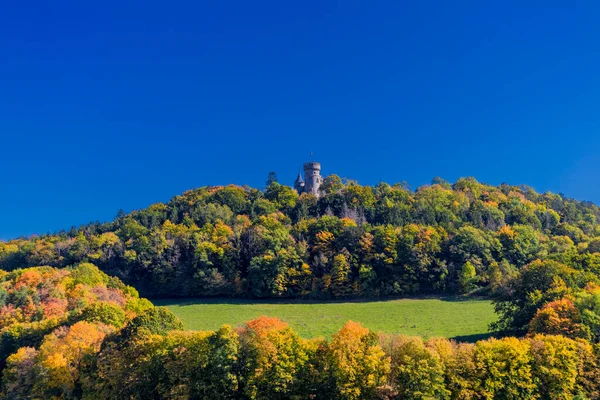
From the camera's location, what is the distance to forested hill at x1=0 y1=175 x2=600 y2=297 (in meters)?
67.4

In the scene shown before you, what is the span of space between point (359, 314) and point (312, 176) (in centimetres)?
7040

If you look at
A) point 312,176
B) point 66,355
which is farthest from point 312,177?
point 66,355

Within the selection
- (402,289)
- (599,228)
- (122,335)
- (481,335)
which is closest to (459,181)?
(599,228)

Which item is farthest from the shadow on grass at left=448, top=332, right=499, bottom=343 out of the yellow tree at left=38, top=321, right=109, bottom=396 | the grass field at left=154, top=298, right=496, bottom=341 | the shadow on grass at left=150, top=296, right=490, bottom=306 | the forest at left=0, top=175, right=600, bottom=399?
the yellow tree at left=38, top=321, right=109, bottom=396

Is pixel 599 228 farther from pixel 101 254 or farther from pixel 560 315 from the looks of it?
pixel 101 254

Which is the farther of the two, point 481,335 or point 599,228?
point 599,228

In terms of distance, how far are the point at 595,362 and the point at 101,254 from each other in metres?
79.5

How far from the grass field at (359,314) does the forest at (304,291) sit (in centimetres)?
350

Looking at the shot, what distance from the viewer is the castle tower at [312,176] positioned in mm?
122050

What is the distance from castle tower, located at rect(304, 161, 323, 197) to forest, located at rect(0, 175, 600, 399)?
15.8 metres

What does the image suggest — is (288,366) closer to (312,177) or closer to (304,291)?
(304,291)

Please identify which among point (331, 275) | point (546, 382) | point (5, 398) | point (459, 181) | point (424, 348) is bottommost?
point (5, 398)

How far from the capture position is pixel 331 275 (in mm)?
68375

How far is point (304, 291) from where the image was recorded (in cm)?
6769
